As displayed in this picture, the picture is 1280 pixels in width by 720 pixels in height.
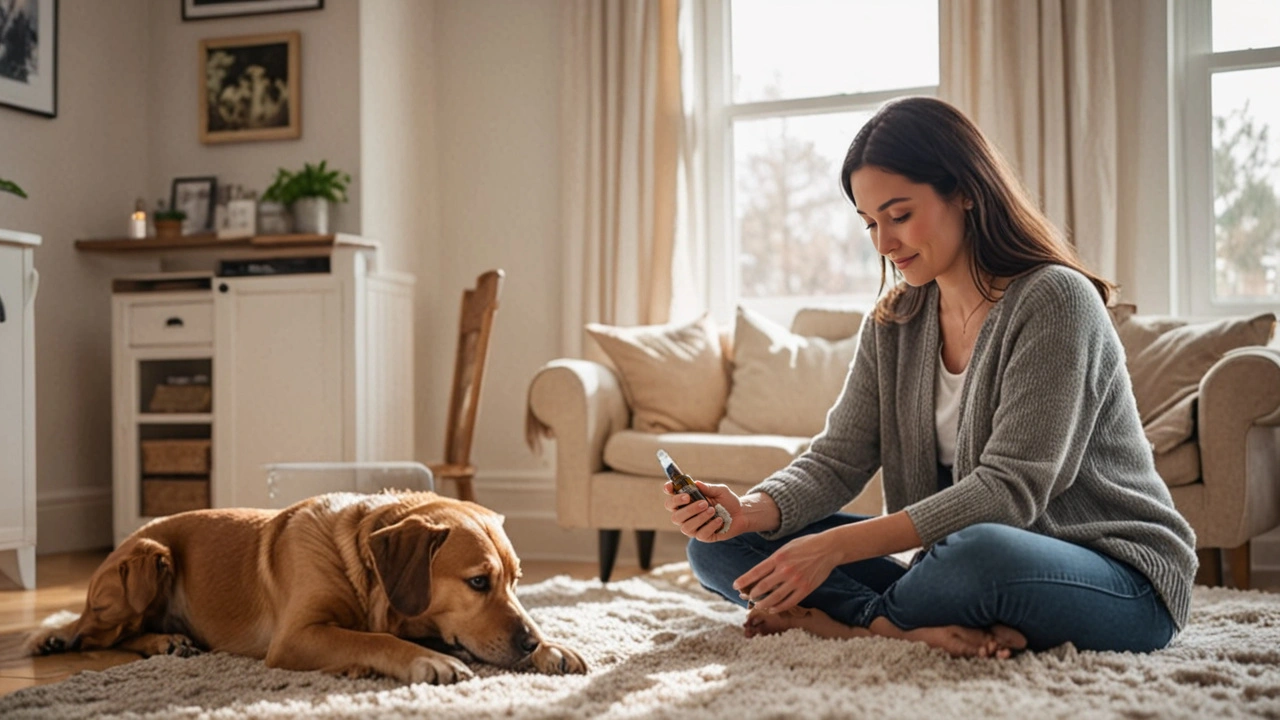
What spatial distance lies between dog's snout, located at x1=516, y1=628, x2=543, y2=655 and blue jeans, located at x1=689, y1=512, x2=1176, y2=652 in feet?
1.89

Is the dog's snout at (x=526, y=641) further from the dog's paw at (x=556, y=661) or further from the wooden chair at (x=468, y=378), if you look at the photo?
the wooden chair at (x=468, y=378)

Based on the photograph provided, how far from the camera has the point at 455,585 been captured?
194 cm

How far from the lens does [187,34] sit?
4746 millimetres

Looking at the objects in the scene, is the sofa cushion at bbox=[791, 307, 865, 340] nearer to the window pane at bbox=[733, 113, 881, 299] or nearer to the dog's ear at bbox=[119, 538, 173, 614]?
the window pane at bbox=[733, 113, 881, 299]

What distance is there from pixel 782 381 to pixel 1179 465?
1.21m

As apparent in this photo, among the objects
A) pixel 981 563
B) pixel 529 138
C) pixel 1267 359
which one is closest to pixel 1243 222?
pixel 1267 359

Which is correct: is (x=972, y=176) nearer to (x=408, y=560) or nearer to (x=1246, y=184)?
(x=408, y=560)

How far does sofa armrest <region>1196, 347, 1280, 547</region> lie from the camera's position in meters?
3.10

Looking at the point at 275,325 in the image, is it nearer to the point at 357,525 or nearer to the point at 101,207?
the point at 101,207

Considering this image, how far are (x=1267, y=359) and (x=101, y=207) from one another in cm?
409

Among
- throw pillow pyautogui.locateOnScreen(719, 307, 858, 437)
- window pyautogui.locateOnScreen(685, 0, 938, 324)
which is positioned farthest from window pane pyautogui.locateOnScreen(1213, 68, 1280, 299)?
throw pillow pyautogui.locateOnScreen(719, 307, 858, 437)

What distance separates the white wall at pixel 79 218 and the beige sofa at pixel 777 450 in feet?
6.65

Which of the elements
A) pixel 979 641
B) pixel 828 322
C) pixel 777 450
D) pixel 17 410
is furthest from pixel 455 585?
pixel 828 322

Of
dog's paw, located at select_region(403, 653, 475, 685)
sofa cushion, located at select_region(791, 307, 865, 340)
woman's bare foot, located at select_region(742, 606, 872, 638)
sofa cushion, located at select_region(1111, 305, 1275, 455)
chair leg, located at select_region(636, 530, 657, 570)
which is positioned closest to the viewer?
dog's paw, located at select_region(403, 653, 475, 685)
